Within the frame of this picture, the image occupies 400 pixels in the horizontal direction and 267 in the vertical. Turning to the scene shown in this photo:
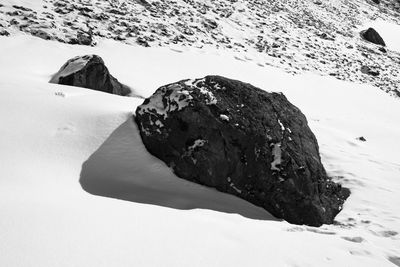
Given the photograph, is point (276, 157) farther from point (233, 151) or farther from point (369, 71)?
point (369, 71)

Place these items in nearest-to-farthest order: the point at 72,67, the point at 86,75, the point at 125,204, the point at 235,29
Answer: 1. the point at 125,204
2. the point at 86,75
3. the point at 72,67
4. the point at 235,29

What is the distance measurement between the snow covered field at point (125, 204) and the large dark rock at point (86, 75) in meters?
0.68

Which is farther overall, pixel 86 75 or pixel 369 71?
pixel 369 71

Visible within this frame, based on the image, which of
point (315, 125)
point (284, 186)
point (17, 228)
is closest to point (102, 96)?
point (284, 186)

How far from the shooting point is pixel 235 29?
67.5ft

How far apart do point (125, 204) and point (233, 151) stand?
208cm

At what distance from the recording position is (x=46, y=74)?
9664 mm

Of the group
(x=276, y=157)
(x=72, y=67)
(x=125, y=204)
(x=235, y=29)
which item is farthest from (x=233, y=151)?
(x=235, y=29)

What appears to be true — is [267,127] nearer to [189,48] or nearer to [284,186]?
[284,186]

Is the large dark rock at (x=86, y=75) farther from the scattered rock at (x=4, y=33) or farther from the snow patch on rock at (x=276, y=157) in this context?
the snow patch on rock at (x=276, y=157)

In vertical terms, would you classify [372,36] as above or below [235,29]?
above

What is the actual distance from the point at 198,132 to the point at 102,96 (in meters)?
2.54

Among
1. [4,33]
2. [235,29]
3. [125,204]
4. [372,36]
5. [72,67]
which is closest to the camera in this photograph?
[125,204]

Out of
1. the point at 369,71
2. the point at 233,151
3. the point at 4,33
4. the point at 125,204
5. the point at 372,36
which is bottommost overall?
the point at 4,33
